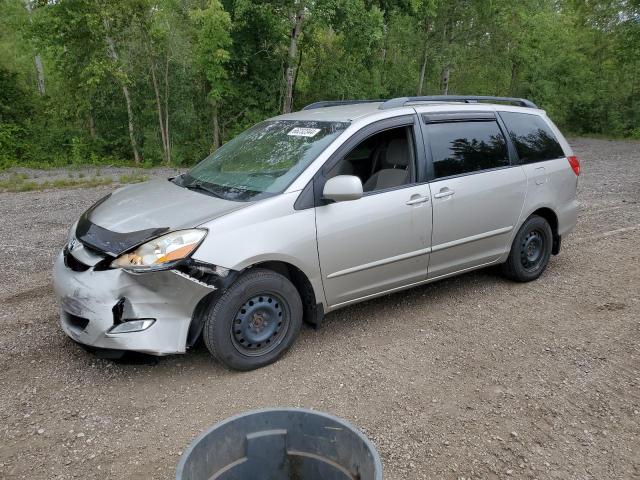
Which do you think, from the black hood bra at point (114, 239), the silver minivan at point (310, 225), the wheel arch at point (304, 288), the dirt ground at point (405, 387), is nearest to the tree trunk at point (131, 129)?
the dirt ground at point (405, 387)

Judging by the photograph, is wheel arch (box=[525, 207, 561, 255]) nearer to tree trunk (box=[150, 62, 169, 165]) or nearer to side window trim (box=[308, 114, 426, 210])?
side window trim (box=[308, 114, 426, 210])

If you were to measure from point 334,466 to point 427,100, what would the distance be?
3.54 metres

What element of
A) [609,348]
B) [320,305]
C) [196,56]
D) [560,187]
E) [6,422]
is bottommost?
[609,348]

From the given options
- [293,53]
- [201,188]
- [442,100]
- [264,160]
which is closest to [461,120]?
[442,100]

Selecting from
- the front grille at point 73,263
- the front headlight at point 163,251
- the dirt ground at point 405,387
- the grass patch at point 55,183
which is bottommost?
the dirt ground at point 405,387

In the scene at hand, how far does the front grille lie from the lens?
3529 mm

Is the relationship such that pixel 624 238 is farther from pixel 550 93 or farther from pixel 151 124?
pixel 550 93

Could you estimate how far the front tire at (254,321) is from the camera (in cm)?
346

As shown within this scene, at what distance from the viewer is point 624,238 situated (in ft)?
22.8

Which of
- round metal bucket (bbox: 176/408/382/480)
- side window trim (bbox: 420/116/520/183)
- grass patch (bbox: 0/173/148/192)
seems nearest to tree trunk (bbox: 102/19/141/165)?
grass patch (bbox: 0/173/148/192)

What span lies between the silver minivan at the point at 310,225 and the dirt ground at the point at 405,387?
0.99 ft

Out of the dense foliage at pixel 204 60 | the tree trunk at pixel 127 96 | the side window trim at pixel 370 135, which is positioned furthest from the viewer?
the tree trunk at pixel 127 96

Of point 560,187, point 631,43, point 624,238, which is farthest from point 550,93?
point 560,187

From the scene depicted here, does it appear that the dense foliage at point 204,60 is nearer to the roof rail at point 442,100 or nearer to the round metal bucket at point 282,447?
the roof rail at point 442,100
